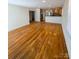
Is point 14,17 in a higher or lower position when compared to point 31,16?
lower

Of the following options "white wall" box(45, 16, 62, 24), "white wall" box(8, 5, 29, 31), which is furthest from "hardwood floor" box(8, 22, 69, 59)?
"white wall" box(45, 16, 62, 24)

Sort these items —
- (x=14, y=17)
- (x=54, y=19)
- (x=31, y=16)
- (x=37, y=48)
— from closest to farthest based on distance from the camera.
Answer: (x=37, y=48), (x=14, y=17), (x=54, y=19), (x=31, y=16)

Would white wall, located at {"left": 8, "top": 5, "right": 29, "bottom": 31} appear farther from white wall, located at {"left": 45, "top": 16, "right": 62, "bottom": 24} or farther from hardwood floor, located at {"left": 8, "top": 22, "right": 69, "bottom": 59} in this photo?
white wall, located at {"left": 45, "top": 16, "right": 62, "bottom": 24}

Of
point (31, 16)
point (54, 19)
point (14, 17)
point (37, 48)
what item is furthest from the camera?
point (31, 16)

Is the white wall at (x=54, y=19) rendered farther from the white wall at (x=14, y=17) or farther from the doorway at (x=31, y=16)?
the white wall at (x=14, y=17)

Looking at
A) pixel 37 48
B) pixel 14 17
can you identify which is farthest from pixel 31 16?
pixel 37 48

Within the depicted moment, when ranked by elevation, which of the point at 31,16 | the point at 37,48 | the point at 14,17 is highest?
the point at 31,16

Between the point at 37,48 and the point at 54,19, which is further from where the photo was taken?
the point at 54,19

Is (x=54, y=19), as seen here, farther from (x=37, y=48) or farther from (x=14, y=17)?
(x=37, y=48)
